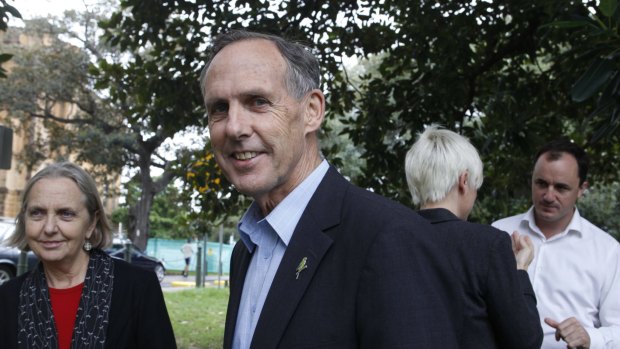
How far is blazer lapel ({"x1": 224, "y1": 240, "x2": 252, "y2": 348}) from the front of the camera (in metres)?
2.09

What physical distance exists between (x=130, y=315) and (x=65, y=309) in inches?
10.6

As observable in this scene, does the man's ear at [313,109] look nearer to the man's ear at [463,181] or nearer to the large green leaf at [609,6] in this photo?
the man's ear at [463,181]

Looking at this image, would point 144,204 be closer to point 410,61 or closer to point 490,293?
point 410,61

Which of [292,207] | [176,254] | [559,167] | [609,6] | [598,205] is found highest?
[598,205]

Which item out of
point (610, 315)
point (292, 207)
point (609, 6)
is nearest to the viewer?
point (292, 207)

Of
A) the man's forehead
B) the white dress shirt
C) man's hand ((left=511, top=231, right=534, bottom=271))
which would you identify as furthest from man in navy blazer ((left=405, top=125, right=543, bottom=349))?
the man's forehead

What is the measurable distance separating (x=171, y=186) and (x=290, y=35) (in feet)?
80.0

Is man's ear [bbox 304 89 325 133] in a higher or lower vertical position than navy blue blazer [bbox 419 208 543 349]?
higher

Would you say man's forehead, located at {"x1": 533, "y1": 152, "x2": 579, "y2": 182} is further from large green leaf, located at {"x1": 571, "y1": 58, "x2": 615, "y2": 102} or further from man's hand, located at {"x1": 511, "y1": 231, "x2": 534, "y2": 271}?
man's hand, located at {"x1": 511, "y1": 231, "x2": 534, "y2": 271}

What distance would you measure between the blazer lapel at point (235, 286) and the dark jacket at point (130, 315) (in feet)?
3.35

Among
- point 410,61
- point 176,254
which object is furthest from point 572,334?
point 176,254

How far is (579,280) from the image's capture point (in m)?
3.58

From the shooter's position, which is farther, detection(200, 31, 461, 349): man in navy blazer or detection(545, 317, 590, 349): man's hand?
detection(545, 317, 590, 349): man's hand

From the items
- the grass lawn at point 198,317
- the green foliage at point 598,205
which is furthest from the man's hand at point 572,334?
the green foliage at point 598,205
